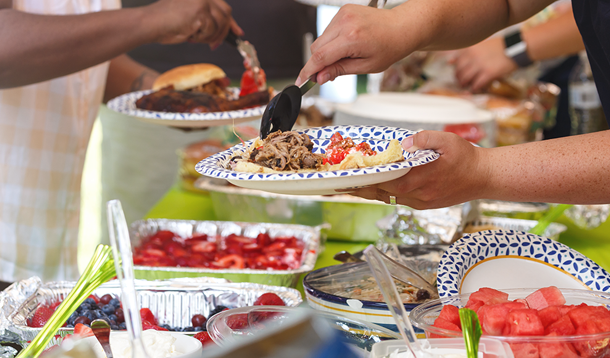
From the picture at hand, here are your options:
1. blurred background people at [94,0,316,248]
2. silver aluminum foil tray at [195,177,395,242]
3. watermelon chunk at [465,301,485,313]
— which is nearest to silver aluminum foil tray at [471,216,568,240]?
silver aluminum foil tray at [195,177,395,242]

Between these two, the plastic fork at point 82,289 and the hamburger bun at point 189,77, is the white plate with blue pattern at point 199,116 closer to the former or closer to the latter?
the hamburger bun at point 189,77

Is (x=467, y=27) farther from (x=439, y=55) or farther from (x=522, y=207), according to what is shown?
(x=439, y=55)

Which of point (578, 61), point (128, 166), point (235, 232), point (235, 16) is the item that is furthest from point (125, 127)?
point (578, 61)

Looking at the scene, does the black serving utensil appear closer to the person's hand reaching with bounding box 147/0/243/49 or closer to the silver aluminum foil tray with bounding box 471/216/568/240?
the person's hand reaching with bounding box 147/0/243/49

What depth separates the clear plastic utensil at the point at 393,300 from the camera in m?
0.55

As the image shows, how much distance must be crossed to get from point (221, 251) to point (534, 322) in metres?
0.97

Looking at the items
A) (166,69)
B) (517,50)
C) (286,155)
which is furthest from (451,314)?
(166,69)

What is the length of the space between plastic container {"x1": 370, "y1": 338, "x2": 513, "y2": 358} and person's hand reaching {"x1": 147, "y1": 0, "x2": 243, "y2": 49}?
99 cm

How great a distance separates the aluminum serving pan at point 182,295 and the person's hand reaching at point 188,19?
2.06 ft

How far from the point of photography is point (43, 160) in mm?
1528

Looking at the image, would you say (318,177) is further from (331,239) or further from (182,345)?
(331,239)

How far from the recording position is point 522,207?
1.66m

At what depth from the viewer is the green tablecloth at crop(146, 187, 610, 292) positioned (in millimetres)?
1470

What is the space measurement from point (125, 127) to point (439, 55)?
6.48 feet
